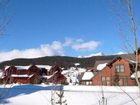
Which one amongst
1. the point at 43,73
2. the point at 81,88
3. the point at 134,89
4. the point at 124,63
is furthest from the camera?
the point at 43,73

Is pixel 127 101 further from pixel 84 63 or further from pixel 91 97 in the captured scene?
pixel 84 63

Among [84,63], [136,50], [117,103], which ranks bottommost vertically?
[117,103]

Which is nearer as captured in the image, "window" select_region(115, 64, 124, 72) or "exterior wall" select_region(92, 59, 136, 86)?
"exterior wall" select_region(92, 59, 136, 86)

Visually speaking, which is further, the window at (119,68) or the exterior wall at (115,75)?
the window at (119,68)

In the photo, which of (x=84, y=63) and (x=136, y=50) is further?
(x=84, y=63)

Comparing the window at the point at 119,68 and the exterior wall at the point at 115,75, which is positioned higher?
the window at the point at 119,68

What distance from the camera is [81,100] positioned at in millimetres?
27938

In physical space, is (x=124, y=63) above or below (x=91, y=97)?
above

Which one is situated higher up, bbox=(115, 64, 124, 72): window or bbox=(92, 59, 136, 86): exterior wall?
bbox=(115, 64, 124, 72): window

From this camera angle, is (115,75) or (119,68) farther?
(119,68)

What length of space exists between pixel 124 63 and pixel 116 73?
2.10m

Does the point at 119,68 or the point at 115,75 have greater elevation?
the point at 119,68

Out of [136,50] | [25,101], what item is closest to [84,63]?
[25,101]

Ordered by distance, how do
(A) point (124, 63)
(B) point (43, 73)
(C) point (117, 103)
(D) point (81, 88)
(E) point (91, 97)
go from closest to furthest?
(C) point (117, 103) → (E) point (91, 97) → (D) point (81, 88) → (A) point (124, 63) → (B) point (43, 73)
